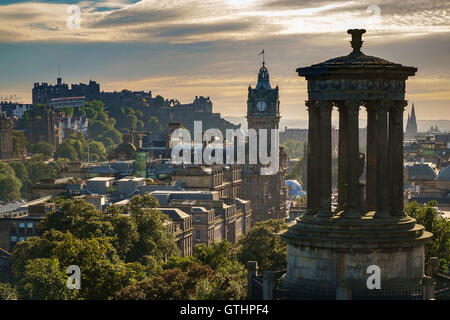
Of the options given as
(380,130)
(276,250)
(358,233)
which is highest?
(380,130)

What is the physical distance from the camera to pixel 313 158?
4931cm

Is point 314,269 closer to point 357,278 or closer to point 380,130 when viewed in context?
point 357,278

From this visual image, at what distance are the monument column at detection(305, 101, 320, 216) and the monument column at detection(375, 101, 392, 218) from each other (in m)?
2.63

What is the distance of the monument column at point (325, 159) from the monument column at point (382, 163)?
210cm

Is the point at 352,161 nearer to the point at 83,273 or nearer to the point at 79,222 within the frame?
the point at 83,273

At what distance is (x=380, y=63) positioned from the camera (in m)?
48.4

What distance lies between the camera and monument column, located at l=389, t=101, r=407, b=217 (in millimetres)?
48875

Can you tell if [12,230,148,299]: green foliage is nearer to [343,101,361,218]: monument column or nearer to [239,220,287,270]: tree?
[239,220,287,270]: tree

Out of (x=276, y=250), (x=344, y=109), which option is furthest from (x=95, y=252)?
(x=344, y=109)

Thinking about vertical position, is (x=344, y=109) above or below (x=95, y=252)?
above

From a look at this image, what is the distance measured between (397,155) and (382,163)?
0.96m
